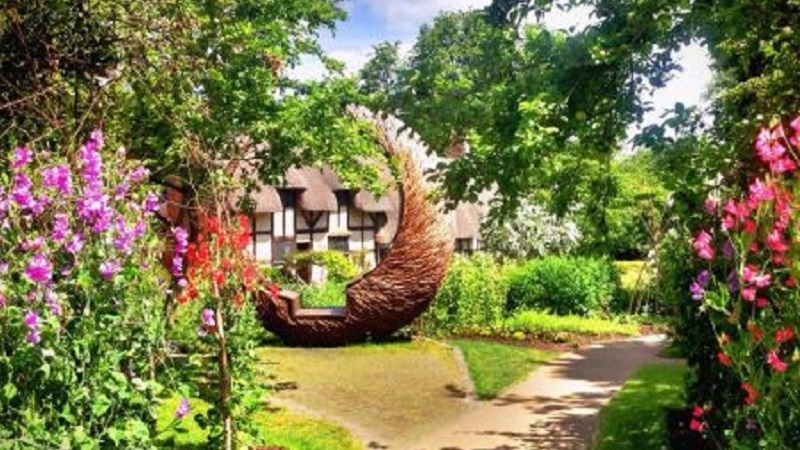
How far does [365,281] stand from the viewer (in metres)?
14.4

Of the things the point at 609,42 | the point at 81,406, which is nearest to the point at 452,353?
the point at 609,42

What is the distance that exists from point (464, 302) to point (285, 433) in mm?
9973

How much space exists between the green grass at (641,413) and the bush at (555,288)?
8.86m

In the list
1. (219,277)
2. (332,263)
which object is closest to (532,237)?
(332,263)

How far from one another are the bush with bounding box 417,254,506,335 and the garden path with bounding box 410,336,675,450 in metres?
3.08

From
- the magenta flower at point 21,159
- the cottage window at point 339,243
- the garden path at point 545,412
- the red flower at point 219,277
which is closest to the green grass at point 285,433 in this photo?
the garden path at point 545,412

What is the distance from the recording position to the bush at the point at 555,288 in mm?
22062

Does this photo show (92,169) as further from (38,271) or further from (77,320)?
(77,320)

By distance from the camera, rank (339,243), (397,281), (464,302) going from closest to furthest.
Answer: (397,281) → (464,302) → (339,243)

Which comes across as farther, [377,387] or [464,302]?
[464,302]

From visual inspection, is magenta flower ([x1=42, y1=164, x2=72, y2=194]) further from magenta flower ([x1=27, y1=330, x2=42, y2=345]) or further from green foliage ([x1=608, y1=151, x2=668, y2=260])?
green foliage ([x1=608, y1=151, x2=668, y2=260])

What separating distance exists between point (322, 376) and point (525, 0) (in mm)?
6613

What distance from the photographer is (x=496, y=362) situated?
1376cm

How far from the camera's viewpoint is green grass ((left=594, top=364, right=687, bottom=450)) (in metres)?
8.67
